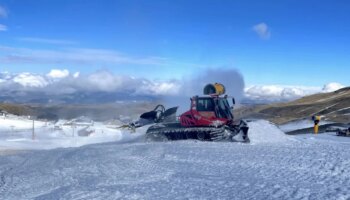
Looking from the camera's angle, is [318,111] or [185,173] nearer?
[185,173]

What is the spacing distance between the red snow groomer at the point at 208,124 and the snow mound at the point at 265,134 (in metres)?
0.63

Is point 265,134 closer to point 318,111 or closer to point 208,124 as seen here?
point 208,124

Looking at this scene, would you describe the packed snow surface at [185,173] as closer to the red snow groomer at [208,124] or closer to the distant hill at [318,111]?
the red snow groomer at [208,124]

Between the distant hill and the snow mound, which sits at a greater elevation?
the distant hill

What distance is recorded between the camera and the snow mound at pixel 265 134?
20625 millimetres

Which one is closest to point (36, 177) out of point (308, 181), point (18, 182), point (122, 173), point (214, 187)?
point (18, 182)

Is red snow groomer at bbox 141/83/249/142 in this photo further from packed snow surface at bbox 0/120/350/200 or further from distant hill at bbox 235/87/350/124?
distant hill at bbox 235/87/350/124

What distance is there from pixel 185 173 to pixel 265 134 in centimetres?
975

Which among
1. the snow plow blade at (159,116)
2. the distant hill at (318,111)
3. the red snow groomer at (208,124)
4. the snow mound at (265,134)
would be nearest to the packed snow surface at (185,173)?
the snow mound at (265,134)

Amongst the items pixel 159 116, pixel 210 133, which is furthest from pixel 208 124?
pixel 159 116

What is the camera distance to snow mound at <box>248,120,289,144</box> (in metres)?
20.6

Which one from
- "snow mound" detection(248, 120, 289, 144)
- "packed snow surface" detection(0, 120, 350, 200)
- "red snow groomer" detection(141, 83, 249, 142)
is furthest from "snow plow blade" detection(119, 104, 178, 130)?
"packed snow surface" detection(0, 120, 350, 200)

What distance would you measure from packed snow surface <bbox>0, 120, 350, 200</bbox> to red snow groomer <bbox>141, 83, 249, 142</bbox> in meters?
1.74

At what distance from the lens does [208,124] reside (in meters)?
21.5
